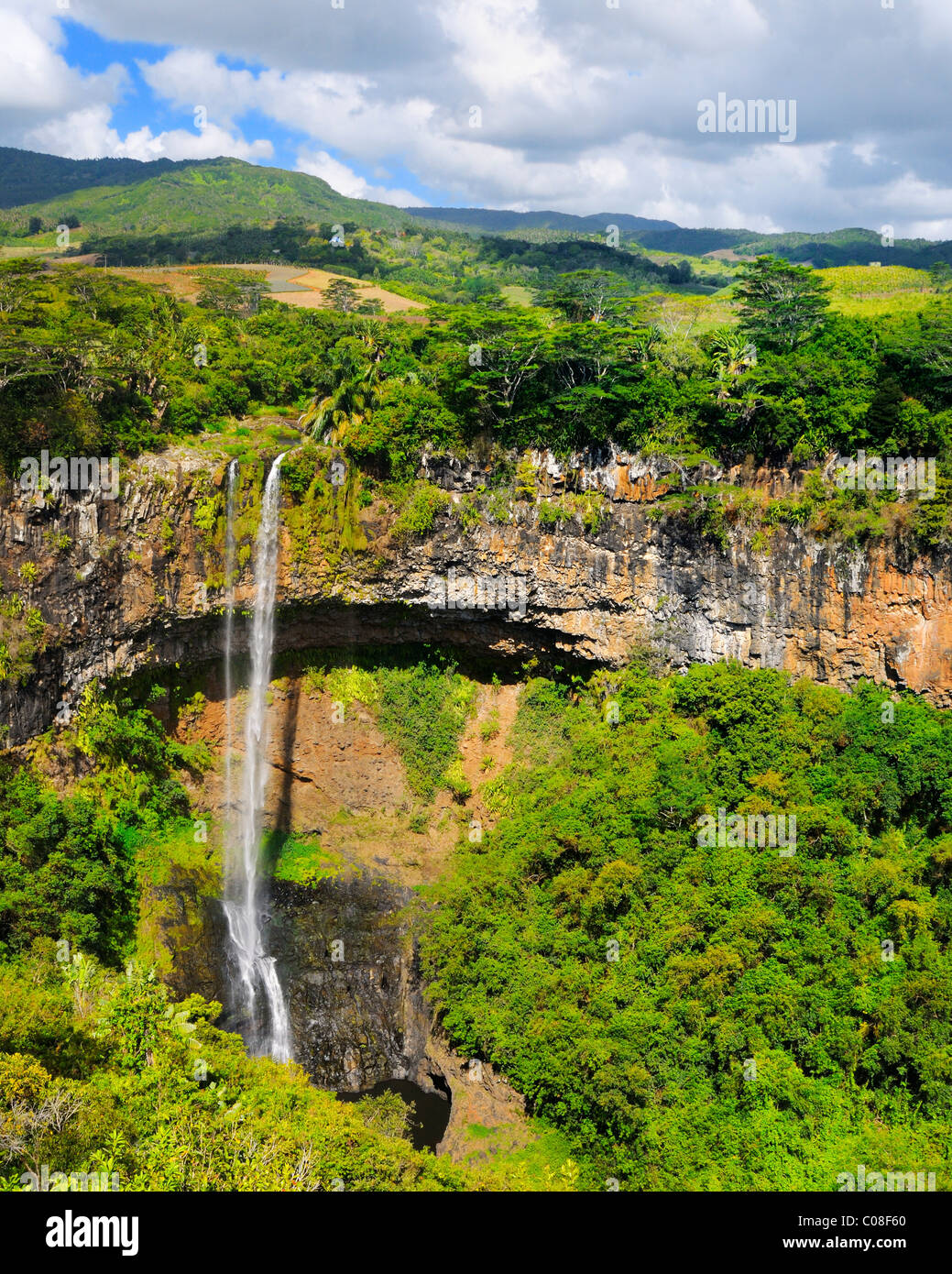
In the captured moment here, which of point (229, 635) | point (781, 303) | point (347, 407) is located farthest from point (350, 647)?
point (781, 303)

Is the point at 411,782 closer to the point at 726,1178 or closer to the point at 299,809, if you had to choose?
the point at 299,809

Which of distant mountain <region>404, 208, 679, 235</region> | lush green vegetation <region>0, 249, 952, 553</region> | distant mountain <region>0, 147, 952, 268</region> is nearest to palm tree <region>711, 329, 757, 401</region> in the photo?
lush green vegetation <region>0, 249, 952, 553</region>

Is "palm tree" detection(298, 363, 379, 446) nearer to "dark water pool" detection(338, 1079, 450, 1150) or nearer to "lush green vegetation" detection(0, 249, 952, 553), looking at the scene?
"lush green vegetation" detection(0, 249, 952, 553)

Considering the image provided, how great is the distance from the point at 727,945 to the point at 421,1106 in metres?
7.91

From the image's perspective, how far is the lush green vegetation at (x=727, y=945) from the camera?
14.4 meters

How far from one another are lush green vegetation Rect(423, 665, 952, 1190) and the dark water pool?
2.04 metres

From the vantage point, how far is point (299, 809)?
85.5 ft

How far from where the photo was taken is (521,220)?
571 feet

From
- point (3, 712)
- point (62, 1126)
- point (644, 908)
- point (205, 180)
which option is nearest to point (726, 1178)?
point (644, 908)

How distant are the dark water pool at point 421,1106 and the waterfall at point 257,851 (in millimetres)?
2234

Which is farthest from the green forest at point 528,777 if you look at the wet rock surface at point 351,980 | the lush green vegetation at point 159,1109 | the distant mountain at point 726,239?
the distant mountain at point 726,239

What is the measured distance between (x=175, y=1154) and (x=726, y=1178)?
8.40m

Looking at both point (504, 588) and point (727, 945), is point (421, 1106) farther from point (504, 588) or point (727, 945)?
point (504, 588)

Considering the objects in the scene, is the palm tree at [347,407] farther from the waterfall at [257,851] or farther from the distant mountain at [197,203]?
the distant mountain at [197,203]
